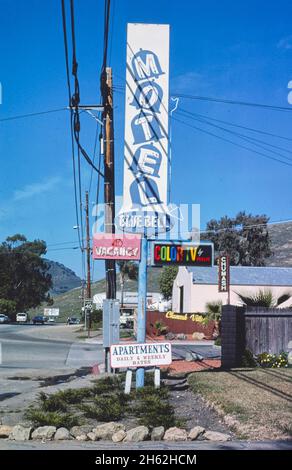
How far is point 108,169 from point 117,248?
398 centimetres

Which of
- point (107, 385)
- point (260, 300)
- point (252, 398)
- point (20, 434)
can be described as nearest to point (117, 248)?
point (107, 385)

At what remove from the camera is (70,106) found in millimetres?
16641

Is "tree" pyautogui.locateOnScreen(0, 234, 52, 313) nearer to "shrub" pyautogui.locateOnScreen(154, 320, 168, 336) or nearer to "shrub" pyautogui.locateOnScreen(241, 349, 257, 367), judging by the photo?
"shrub" pyautogui.locateOnScreen(154, 320, 168, 336)

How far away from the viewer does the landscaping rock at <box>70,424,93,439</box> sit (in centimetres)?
871

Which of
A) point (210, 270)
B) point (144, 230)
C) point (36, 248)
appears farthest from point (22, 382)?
point (36, 248)

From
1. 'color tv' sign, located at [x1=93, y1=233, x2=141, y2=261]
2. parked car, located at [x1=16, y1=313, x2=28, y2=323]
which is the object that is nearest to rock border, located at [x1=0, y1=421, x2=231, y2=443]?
'color tv' sign, located at [x1=93, y1=233, x2=141, y2=261]

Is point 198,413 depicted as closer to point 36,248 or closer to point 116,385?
point 116,385

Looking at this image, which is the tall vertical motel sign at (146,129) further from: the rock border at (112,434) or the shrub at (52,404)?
the rock border at (112,434)

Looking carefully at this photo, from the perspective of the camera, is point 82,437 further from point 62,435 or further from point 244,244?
point 244,244

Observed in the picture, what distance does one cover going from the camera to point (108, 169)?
17.3m

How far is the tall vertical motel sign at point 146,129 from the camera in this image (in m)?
14.4

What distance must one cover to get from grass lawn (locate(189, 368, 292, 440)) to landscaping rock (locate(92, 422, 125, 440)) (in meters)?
1.72

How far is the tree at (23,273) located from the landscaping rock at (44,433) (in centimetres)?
8356
